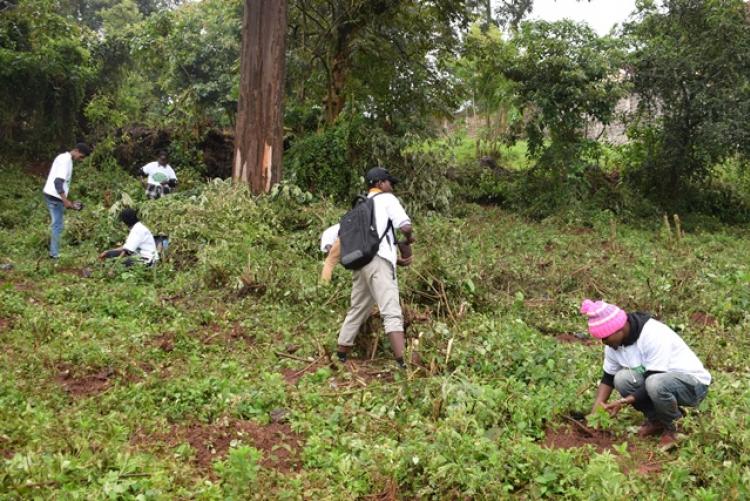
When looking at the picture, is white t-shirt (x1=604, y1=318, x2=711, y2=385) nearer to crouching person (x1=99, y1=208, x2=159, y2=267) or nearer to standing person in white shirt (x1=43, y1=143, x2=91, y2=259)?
crouching person (x1=99, y1=208, x2=159, y2=267)

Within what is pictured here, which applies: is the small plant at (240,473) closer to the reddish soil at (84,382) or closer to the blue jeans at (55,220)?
the reddish soil at (84,382)

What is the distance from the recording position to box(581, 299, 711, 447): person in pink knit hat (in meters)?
4.21

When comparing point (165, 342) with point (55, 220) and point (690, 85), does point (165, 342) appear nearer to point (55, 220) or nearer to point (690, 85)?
point (55, 220)

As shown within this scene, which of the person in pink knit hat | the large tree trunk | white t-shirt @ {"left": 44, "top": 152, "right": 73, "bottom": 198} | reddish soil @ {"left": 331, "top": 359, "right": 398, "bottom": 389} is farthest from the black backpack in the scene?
the large tree trunk

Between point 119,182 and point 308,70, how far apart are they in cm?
474

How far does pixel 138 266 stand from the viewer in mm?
8188

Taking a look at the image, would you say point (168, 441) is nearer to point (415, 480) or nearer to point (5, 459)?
point (5, 459)

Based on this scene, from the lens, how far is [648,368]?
14.2 feet

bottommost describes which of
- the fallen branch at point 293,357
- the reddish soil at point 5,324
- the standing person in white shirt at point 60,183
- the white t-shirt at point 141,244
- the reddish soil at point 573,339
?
the fallen branch at point 293,357

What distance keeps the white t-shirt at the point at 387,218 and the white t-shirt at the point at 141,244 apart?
402 cm

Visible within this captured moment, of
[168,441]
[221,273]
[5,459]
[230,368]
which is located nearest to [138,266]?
[221,273]

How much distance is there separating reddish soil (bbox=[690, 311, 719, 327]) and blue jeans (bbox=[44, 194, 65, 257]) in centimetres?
800

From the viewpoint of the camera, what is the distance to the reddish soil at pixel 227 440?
13.0 feet

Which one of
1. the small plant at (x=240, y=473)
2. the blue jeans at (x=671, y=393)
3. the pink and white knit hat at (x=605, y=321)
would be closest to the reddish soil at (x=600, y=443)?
the blue jeans at (x=671, y=393)
